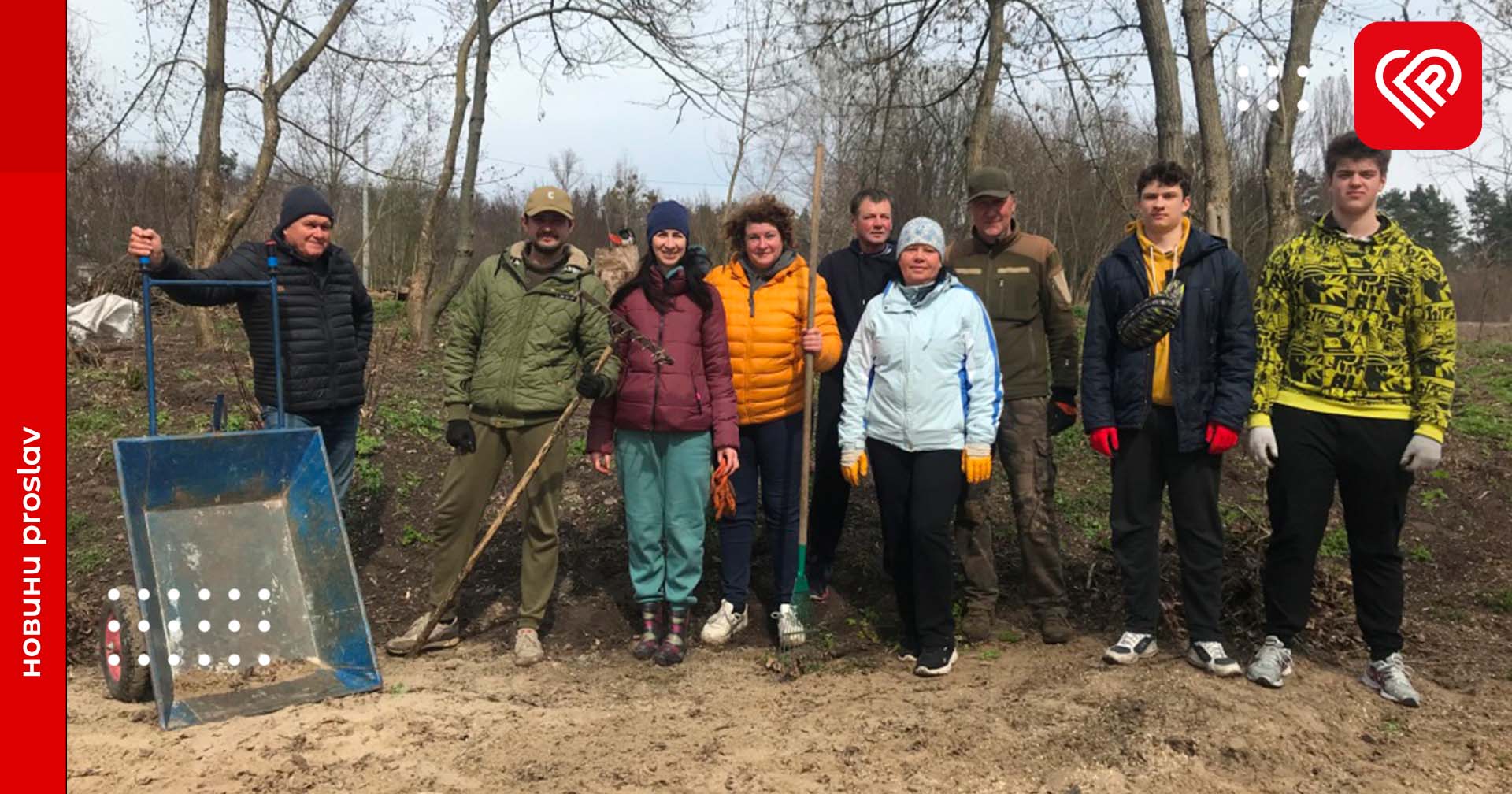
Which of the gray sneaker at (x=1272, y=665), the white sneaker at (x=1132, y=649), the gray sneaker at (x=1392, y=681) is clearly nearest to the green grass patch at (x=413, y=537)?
the white sneaker at (x=1132, y=649)

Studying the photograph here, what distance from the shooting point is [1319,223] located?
3.77 m

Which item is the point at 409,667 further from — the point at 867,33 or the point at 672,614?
the point at 867,33

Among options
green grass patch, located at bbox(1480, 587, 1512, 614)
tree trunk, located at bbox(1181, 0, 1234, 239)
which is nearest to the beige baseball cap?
tree trunk, located at bbox(1181, 0, 1234, 239)

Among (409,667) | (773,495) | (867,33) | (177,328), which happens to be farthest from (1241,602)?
(177,328)

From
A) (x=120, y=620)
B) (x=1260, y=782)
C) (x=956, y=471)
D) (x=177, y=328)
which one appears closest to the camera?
(x=1260, y=782)

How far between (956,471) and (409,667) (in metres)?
2.37

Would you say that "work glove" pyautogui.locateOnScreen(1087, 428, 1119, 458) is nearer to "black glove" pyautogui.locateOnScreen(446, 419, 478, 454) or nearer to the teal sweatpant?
the teal sweatpant

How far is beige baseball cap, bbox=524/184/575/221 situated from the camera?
4.14m

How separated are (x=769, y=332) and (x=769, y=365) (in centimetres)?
14

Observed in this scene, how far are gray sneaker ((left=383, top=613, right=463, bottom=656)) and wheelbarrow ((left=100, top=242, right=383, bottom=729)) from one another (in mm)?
299

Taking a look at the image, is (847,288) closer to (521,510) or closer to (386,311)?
(521,510)

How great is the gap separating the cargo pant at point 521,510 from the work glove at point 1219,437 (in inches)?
101

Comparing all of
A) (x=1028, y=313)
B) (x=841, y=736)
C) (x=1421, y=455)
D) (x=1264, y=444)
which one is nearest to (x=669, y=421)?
(x=841, y=736)

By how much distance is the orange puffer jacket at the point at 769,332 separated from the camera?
14.1 ft
